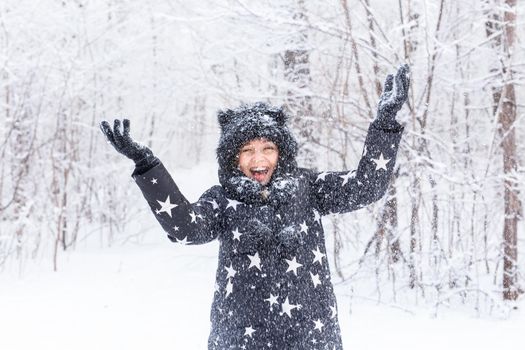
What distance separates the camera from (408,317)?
4.02 metres

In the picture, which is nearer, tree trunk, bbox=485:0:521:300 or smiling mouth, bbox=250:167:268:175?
smiling mouth, bbox=250:167:268:175

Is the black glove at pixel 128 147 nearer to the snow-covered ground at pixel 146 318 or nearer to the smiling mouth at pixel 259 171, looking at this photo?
the smiling mouth at pixel 259 171

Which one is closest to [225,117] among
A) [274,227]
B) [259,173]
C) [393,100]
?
[259,173]

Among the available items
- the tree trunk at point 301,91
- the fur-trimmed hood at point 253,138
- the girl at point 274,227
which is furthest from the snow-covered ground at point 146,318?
the fur-trimmed hood at point 253,138

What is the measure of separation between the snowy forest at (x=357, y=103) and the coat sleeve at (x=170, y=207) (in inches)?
72.6

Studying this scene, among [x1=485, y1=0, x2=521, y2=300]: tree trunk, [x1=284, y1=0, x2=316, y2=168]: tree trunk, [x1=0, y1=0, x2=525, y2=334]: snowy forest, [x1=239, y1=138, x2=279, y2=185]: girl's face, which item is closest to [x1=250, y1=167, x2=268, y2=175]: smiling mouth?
[x1=239, y1=138, x2=279, y2=185]: girl's face

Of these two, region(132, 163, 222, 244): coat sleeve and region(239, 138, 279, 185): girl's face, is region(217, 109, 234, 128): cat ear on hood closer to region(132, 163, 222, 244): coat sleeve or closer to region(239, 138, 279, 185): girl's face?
region(239, 138, 279, 185): girl's face

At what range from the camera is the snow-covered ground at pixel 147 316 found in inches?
142

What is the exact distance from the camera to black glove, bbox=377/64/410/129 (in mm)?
1798

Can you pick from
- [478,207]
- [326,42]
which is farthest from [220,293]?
[326,42]

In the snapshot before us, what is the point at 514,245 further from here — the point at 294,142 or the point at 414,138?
the point at 294,142

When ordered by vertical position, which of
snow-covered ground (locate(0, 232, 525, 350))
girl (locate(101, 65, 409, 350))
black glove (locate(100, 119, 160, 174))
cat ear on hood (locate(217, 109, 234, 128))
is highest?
cat ear on hood (locate(217, 109, 234, 128))

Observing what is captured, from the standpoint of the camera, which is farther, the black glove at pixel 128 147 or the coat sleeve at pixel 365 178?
the coat sleeve at pixel 365 178

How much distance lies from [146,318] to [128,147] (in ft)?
9.25
